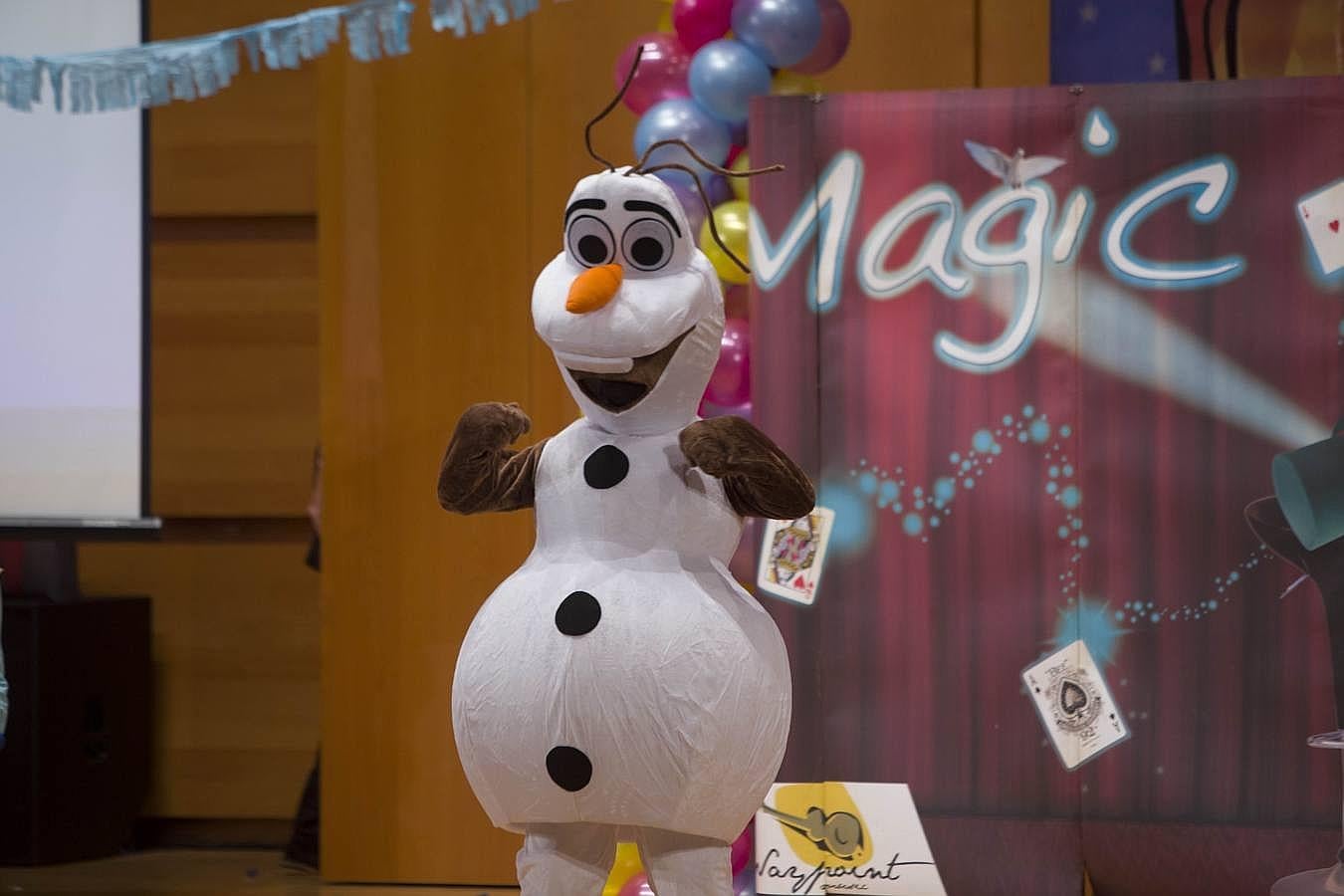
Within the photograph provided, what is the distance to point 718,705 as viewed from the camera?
6.55 feet

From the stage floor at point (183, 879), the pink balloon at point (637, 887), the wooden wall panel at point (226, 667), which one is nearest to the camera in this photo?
the pink balloon at point (637, 887)

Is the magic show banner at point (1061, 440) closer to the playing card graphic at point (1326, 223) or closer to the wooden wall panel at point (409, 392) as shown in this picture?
the playing card graphic at point (1326, 223)

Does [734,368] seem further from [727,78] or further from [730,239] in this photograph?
[727,78]

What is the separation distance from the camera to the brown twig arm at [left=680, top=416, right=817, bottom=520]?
2.04m

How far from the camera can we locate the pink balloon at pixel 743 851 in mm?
3246

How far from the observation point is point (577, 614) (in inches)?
78.7

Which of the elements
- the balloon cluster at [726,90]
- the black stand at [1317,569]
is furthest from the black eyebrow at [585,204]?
the black stand at [1317,569]

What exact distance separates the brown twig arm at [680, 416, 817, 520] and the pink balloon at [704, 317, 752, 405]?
117 centimetres

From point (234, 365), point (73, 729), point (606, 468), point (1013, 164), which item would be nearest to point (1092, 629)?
point (1013, 164)

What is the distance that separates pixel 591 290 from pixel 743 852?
5.50 feet

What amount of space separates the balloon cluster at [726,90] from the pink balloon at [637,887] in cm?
98

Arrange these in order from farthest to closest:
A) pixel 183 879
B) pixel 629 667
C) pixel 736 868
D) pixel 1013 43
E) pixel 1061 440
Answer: pixel 183 879 < pixel 1013 43 < pixel 736 868 < pixel 1061 440 < pixel 629 667

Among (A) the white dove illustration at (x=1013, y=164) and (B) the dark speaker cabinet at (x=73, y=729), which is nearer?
(A) the white dove illustration at (x=1013, y=164)

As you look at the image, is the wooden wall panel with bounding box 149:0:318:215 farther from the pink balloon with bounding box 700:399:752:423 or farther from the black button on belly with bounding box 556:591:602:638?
the black button on belly with bounding box 556:591:602:638
